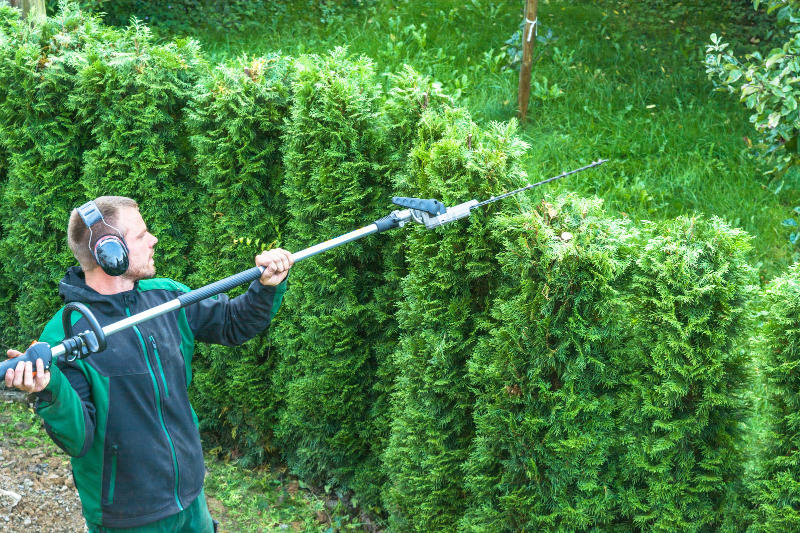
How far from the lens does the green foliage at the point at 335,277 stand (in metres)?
4.52

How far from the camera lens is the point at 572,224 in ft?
11.4

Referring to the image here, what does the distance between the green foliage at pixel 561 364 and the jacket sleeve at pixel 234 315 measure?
1051 millimetres

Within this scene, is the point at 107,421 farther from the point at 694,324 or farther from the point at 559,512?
the point at 694,324

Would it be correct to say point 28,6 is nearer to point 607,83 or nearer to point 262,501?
point 262,501

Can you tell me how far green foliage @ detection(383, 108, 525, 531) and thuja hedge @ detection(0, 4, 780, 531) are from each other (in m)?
0.01

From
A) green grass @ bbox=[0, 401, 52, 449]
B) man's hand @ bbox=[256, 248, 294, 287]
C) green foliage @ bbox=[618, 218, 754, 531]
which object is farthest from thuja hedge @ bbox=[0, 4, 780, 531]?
man's hand @ bbox=[256, 248, 294, 287]

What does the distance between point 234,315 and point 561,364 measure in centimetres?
151

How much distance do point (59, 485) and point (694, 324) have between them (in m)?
4.34

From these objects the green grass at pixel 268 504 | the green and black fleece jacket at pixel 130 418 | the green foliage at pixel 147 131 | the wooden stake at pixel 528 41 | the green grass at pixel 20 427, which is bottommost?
the green grass at pixel 268 504

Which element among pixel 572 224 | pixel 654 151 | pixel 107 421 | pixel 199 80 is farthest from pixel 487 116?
pixel 107 421

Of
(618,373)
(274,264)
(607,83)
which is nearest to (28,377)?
(274,264)

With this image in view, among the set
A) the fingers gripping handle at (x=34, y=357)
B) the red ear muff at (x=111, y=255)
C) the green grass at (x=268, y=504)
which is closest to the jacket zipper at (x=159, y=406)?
the red ear muff at (x=111, y=255)

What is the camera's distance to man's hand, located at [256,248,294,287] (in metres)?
3.37

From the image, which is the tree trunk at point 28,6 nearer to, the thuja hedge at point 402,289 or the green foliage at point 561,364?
the thuja hedge at point 402,289
